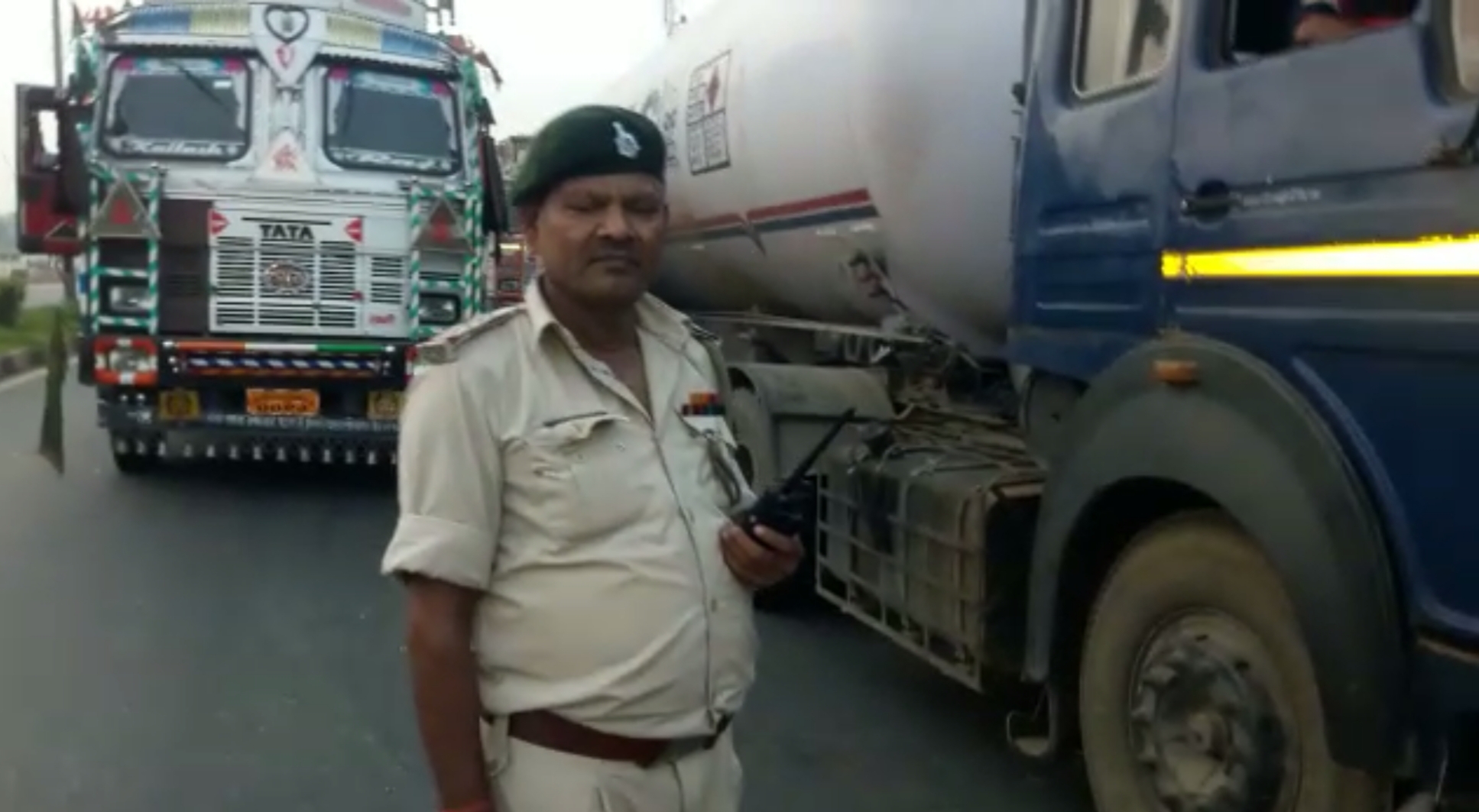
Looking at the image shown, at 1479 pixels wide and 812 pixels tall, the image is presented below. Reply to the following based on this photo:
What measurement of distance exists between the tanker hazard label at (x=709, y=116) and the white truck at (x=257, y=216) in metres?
1.83

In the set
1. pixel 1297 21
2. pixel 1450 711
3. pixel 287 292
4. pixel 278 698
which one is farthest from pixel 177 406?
pixel 1450 711

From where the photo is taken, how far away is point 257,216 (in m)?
10.5

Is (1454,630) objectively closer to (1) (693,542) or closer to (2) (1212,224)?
(2) (1212,224)

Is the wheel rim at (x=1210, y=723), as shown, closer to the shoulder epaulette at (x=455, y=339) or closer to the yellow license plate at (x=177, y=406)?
the shoulder epaulette at (x=455, y=339)

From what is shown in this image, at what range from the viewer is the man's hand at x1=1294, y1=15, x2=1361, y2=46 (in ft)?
11.5

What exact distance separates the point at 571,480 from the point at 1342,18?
2109mm

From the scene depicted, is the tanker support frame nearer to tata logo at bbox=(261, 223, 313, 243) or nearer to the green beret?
the green beret

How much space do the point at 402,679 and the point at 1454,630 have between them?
4.08 meters

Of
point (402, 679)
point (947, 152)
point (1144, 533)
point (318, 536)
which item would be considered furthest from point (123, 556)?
point (1144, 533)

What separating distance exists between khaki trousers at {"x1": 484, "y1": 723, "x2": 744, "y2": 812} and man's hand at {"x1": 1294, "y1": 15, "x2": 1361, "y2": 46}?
2073 millimetres

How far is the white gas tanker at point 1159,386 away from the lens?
126 inches

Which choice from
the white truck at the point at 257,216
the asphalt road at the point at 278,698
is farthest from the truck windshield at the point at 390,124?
the asphalt road at the point at 278,698

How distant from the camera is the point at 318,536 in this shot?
9.30 m

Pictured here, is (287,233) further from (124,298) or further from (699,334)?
(699,334)
